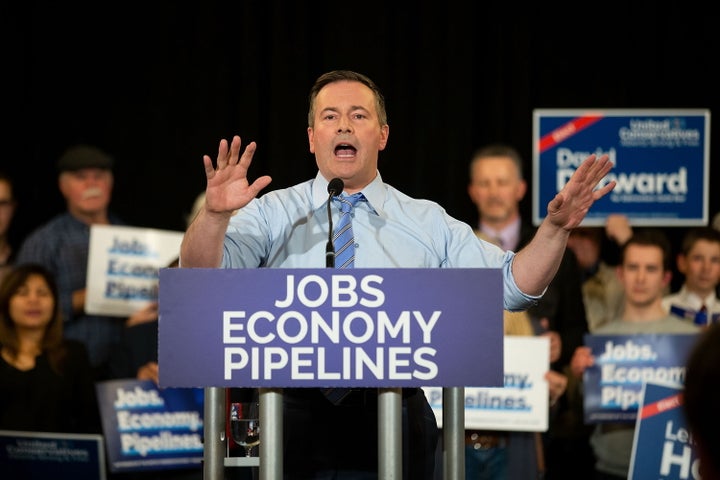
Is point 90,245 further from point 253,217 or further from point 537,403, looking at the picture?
point 253,217

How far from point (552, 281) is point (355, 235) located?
99.5 inches

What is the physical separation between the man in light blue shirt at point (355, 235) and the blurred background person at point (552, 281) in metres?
2.24

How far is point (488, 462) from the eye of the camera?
4801mm

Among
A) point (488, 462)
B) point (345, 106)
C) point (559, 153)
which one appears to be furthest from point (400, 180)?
point (345, 106)

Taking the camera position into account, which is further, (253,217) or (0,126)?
(0,126)

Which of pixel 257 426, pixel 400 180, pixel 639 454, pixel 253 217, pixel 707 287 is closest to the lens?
pixel 257 426

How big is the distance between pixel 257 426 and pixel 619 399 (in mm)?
2759

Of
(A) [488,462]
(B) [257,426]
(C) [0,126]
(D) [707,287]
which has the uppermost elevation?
(C) [0,126]

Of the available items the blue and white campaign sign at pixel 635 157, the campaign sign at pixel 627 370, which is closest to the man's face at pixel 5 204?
the blue and white campaign sign at pixel 635 157

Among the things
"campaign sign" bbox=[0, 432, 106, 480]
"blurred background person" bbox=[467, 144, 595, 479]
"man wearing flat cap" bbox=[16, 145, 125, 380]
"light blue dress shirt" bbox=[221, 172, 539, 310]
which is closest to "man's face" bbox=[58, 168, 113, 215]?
"man wearing flat cap" bbox=[16, 145, 125, 380]

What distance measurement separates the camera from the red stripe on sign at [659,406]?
4.39 m

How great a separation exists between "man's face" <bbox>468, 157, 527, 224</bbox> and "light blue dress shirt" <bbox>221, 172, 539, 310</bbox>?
241 centimetres

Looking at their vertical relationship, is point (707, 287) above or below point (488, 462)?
above

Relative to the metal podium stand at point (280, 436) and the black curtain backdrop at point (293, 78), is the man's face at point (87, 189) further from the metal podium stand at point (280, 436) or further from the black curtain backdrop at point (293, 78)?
A: the metal podium stand at point (280, 436)
